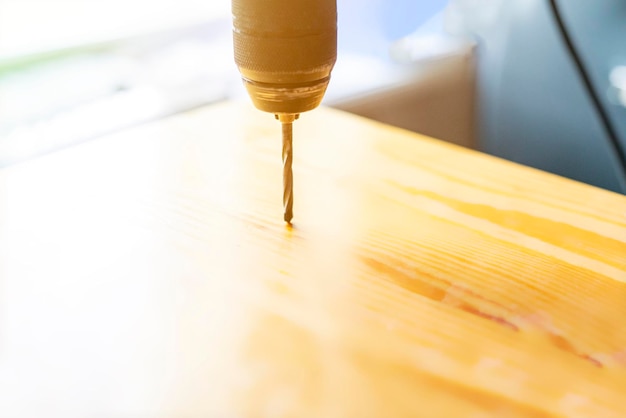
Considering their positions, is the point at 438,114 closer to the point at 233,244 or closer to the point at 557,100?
the point at 557,100

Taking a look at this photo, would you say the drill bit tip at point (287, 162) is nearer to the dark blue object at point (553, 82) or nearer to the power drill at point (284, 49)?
the power drill at point (284, 49)

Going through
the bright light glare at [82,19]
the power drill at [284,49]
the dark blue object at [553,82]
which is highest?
the power drill at [284,49]

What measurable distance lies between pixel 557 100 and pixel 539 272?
586mm

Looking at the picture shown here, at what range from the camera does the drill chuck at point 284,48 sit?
1.35ft

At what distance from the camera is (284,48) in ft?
1.36

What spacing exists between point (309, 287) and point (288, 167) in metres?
0.10

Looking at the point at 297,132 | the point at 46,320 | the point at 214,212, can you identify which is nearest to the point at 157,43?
the point at 297,132

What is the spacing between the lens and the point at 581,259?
484mm

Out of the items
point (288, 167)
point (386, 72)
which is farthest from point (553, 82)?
Answer: point (288, 167)

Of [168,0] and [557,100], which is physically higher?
[168,0]

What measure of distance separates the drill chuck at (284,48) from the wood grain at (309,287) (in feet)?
0.40

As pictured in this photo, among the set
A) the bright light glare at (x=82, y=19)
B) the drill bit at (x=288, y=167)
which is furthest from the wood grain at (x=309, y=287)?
the bright light glare at (x=82, y=19)

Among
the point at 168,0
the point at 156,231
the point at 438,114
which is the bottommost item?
the point at 438,114

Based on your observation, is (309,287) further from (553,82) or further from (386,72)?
(553,82)
